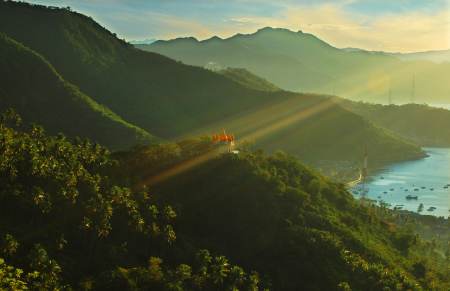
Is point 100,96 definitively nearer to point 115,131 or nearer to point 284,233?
point 115,131

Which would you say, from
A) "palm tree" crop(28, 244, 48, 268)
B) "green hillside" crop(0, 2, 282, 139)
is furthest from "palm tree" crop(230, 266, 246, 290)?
"green hillside" crop(0, 2, 282, 139)

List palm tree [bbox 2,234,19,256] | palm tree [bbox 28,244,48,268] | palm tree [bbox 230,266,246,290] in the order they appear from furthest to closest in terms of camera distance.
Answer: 1. palm tree [bbox 230,266,246,290]
2. palm tree [bbox 2,234,19,256]
3. palm tree [bbox 28,244,48,268]

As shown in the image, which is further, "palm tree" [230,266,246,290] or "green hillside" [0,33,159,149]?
"green hillside" [0,33,159,149]

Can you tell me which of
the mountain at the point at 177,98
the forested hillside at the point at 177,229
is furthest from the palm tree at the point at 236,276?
the mountain at the point at 177,98

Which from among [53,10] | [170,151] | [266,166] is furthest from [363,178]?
[53,10]

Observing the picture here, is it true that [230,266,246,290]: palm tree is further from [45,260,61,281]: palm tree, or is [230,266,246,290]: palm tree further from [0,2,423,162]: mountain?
[0,2,423,162]: mountain

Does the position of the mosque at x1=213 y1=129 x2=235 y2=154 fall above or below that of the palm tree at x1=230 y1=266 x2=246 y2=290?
above

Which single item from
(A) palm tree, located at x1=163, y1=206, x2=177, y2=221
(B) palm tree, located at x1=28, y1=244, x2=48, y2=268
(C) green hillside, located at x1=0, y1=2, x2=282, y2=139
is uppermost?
(C) green hillside, located at x1=0, y1=2, x2=282, y2=139
